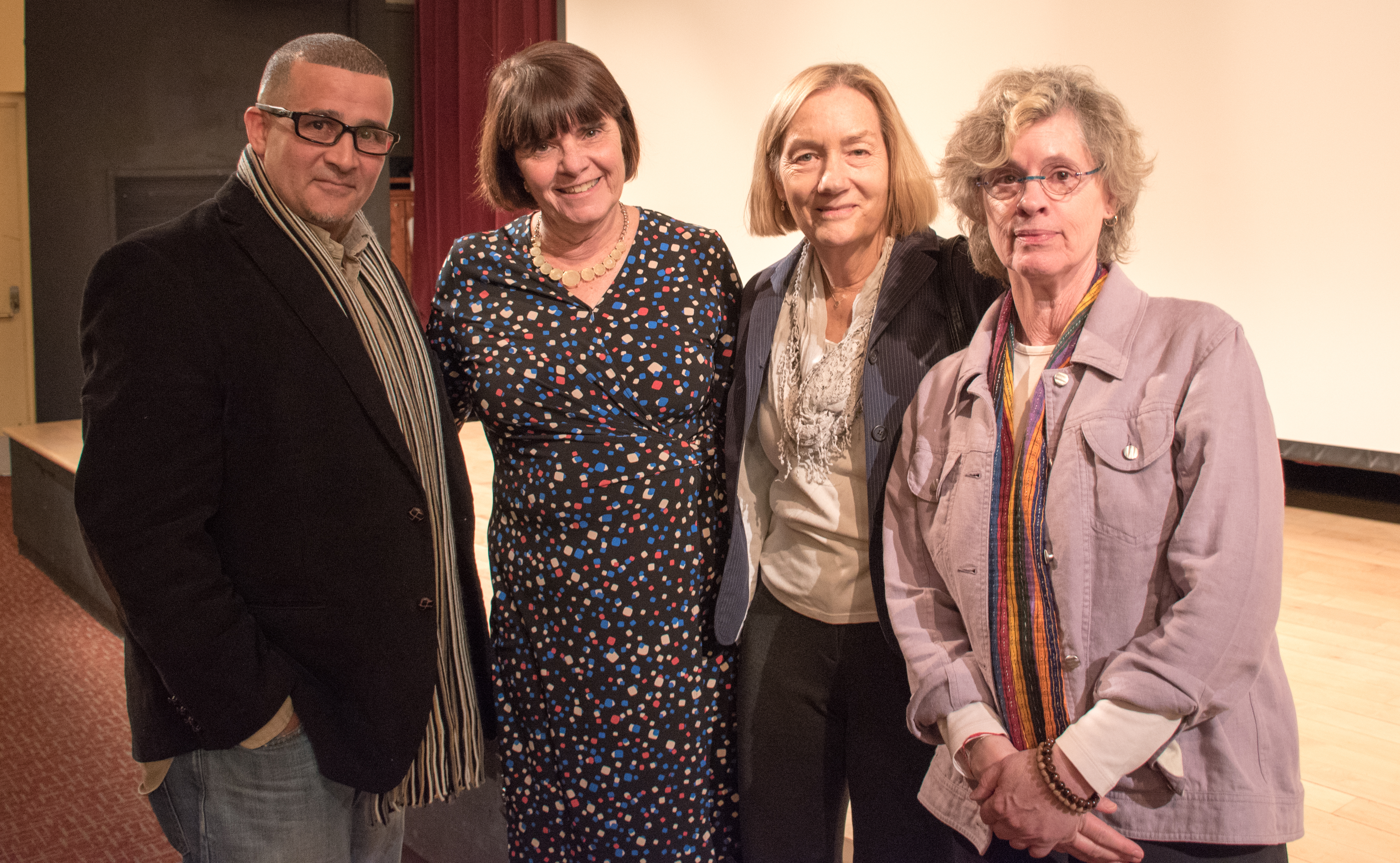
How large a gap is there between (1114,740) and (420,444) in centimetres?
98

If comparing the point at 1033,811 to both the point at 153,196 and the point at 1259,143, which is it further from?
the point at 153,196

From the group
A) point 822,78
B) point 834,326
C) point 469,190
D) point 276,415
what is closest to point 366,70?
point 276,415

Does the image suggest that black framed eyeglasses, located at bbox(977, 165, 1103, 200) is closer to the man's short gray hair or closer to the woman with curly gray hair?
the woman with curly gray hair

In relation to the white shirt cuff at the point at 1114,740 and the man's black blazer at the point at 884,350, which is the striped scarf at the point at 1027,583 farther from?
the man's black blazer at the point at 884,350

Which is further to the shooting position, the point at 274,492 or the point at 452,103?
the point at 452,103

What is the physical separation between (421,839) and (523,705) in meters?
0.99

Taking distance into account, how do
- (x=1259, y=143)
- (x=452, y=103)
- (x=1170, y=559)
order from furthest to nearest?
(x=452, y=103) → (x=1259, y=143) → (x=1170, y=559)

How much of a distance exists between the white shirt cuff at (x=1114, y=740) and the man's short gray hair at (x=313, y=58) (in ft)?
3.92

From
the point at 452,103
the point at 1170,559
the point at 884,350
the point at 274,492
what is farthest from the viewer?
the point at 452,103

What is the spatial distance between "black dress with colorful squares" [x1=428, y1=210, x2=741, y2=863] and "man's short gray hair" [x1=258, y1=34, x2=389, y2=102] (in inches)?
14.2

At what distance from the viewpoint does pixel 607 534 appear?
1.64 metres

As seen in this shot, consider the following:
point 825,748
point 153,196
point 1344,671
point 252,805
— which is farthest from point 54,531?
point 1344,671

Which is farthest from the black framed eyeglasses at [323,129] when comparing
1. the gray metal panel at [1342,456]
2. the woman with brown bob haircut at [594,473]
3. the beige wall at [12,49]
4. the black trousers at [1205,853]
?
the beige wall at [12,49]

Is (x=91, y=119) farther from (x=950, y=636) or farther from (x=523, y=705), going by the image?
(x=950, y=636)
